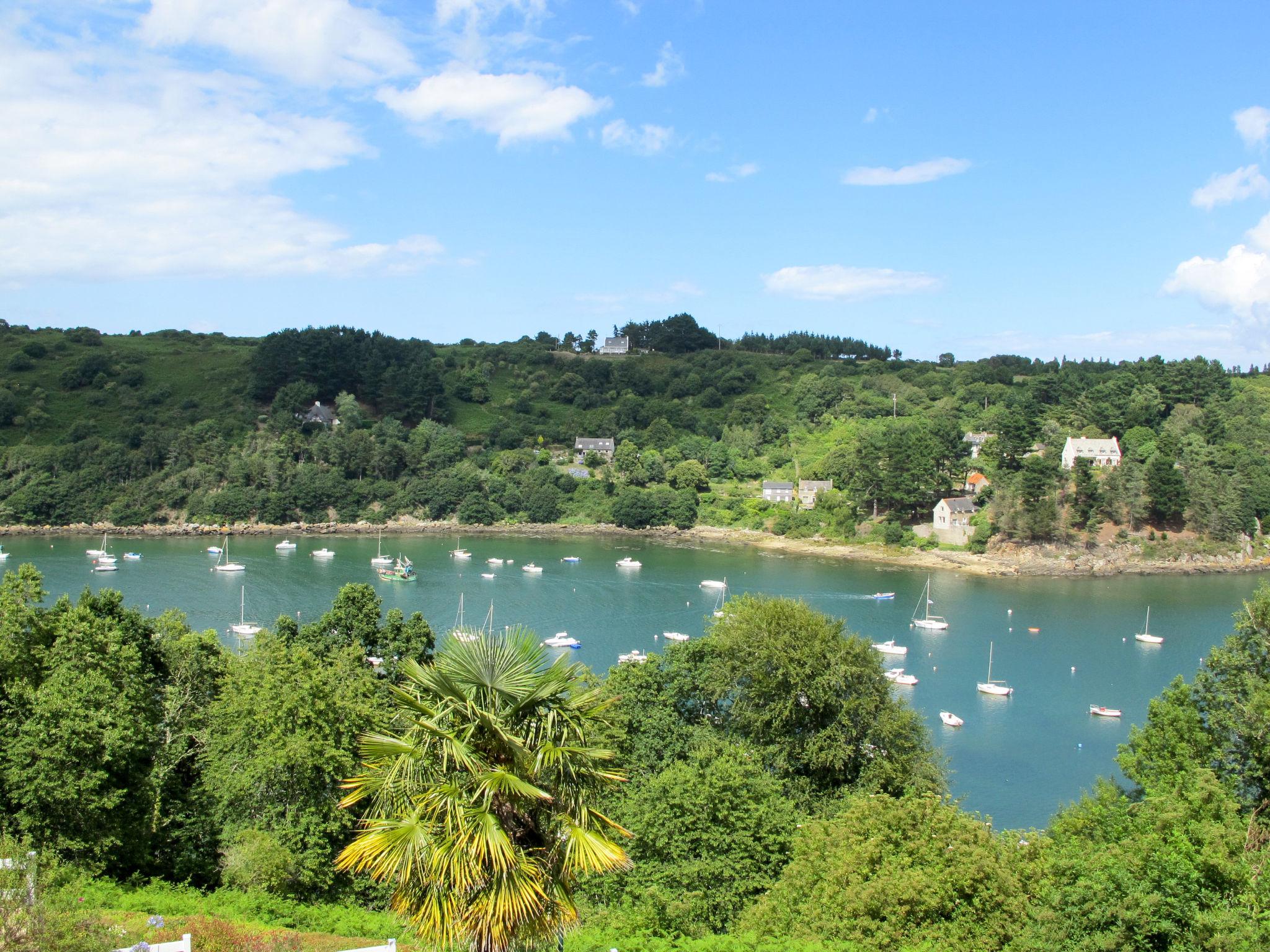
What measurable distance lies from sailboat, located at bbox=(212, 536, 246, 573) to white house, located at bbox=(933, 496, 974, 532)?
128ft

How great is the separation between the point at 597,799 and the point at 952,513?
175ft

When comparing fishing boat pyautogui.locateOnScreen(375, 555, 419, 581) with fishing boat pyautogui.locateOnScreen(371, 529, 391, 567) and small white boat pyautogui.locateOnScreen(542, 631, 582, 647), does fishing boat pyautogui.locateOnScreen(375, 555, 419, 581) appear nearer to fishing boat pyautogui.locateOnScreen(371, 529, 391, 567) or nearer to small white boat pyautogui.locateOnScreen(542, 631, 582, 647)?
fishing boat pyautogui.locateOnScreen(371, 529, 391, 567)

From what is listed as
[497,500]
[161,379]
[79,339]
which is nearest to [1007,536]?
[497,500]

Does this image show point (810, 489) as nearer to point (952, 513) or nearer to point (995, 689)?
point (952, 513)

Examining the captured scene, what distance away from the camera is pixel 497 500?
2574 inches

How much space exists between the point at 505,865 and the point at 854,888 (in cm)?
520

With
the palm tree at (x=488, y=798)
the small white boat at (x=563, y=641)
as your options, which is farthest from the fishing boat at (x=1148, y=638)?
Result: the palm tree at (x=488, y=798)

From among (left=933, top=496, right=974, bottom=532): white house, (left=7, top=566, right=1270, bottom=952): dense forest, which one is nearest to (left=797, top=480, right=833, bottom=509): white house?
(left=933, top=496, right=974, bottom=532): white house

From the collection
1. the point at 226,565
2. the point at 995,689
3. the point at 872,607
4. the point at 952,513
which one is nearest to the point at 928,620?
the point at 872,607

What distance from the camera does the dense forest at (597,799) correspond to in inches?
204

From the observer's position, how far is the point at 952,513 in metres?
55.4

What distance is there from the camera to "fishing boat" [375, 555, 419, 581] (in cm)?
4478

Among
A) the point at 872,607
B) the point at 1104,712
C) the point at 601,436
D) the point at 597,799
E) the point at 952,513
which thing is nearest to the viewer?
the point at 597,799

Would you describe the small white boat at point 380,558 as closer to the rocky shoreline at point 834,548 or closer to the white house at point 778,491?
the rocky shoreline at point 834,548
